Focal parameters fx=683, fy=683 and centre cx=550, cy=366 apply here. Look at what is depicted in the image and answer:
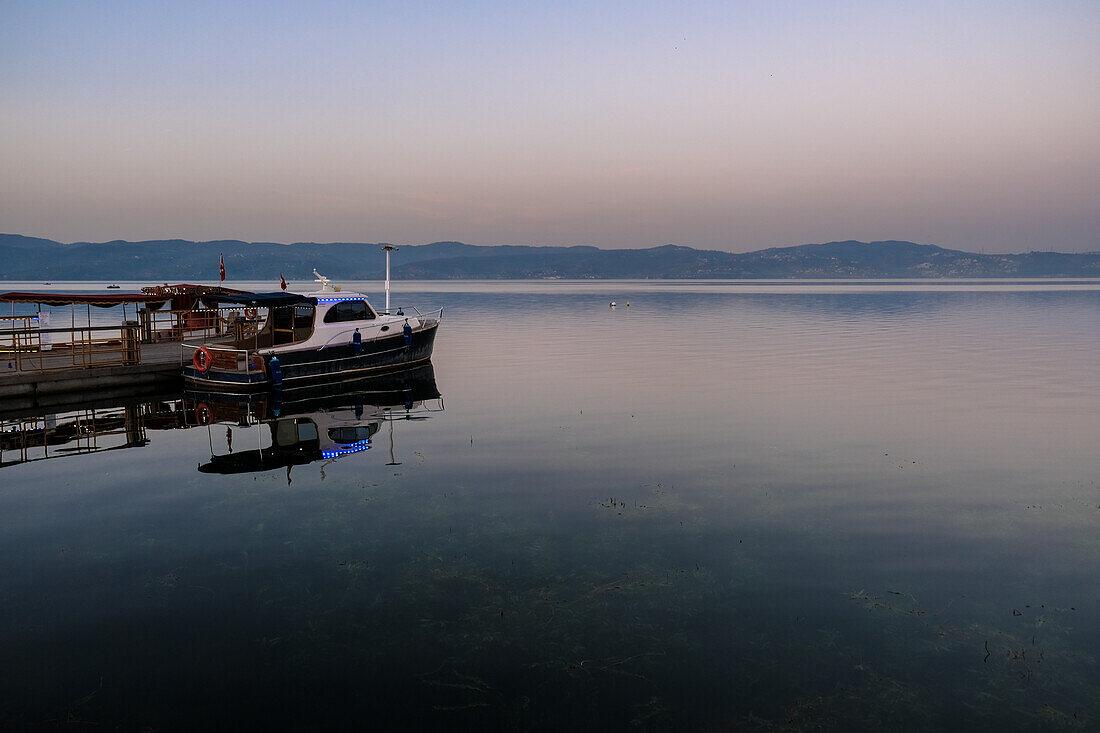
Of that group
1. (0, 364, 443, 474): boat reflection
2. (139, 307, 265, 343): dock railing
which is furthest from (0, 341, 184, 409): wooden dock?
(139, 307, 265, 343): dock railing

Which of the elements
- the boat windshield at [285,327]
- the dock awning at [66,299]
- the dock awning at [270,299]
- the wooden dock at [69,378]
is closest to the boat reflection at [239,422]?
the wooden dock at [69,378]

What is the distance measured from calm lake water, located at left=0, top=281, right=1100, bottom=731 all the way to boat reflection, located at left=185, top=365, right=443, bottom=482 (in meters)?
0.25

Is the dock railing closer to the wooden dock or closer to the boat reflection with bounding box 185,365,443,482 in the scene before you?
the wooden dock

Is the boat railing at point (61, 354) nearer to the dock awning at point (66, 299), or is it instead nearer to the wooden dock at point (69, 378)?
the wooden dock at point (69, 378)

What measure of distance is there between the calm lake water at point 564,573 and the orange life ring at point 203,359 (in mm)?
4713

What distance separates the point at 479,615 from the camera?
352 inches

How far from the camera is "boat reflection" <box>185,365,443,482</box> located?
17.9 m

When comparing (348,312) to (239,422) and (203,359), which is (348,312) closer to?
(203,359)

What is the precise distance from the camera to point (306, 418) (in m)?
22.9

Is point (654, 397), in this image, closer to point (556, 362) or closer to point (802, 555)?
point (556, 362)

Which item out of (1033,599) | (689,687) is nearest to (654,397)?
(1033,599)

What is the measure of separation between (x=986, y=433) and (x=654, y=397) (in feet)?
35.4

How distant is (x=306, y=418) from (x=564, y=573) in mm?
15248

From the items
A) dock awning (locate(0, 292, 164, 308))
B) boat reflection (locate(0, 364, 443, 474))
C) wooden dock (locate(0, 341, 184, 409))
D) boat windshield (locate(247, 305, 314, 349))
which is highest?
dock awning (locate(0, 292, 164, 308))
